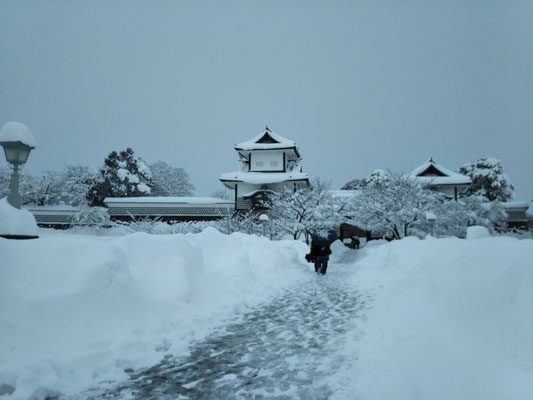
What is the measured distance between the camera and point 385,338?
14.0ft

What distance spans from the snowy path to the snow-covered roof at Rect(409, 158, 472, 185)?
1334 inches

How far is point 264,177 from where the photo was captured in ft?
111

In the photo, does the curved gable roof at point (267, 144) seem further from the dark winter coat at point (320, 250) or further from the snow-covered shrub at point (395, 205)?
the dark winter coat at point (320, 250)

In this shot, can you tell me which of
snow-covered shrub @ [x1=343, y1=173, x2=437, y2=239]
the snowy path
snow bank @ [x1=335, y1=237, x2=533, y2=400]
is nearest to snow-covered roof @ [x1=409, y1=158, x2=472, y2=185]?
snow-covered shrub @ [x1=343, y1=173, x2=437, y2=239]

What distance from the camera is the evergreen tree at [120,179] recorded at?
38.0 m

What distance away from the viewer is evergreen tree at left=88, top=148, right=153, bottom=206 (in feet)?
125

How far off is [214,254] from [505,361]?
663 cm

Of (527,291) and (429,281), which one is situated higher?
(527,291)

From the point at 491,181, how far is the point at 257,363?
156 ft

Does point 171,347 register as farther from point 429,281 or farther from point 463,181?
point 463,181

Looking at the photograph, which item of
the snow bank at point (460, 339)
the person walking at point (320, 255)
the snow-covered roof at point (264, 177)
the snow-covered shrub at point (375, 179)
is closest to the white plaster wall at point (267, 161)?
the snow-covered roof at point (264, 177)

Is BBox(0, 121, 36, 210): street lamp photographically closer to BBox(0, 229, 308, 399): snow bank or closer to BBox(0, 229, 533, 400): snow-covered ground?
BBox(0, 229, 308, 399): snow bank

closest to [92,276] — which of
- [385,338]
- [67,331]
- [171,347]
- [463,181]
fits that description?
[67,331]

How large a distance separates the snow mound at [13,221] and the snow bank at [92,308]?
2.63 feet
